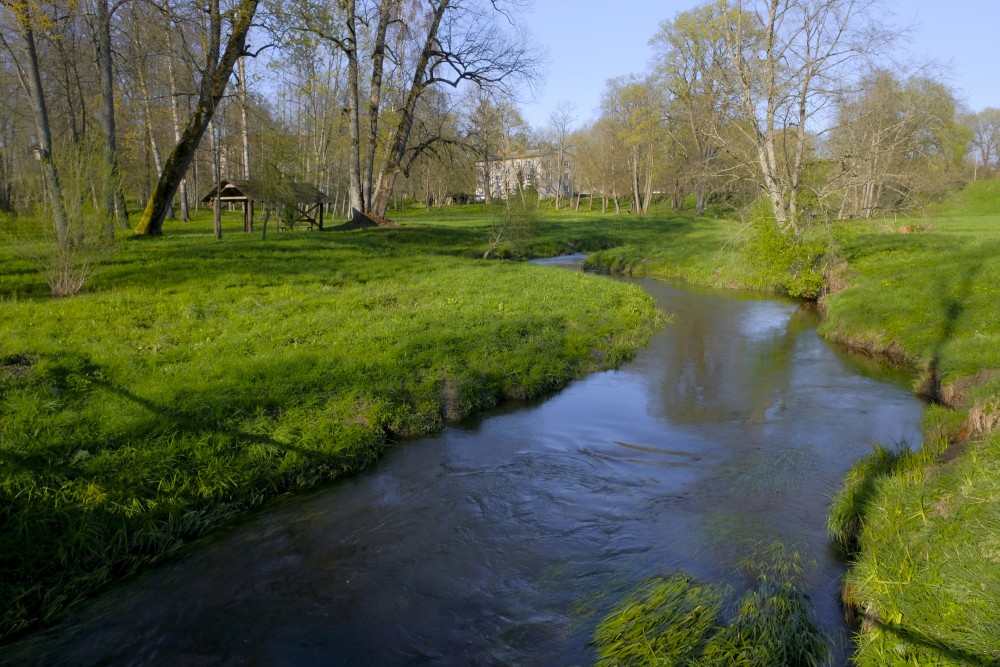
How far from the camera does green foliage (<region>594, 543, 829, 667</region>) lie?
4465 mm

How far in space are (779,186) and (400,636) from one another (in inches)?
802

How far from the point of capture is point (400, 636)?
480 centimetres

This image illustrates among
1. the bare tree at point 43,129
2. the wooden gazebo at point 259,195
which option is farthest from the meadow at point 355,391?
the wooden gazebo at point 259,195

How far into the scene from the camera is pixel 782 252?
19438mm

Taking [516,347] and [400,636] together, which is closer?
[400,636]

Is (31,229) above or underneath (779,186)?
underneath

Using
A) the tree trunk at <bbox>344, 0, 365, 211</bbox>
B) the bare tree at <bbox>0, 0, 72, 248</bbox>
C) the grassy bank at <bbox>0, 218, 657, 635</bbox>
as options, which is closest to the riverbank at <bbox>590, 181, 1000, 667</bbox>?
the grassy bank at <bbox>0, 218, 657, 635</bbox>

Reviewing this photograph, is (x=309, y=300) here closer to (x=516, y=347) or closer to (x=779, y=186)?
(x=516, y=347)

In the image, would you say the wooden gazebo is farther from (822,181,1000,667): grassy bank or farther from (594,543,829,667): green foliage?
(594,543,829,667): green foliage

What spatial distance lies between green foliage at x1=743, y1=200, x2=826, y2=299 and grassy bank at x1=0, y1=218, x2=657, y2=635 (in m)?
5.03

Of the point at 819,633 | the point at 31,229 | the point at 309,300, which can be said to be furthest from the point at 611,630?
the point at 31,229

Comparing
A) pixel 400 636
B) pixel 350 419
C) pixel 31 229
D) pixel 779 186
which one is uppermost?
pixel 779 186

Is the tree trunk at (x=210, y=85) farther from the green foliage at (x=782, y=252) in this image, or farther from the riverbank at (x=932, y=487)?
the riverbank at (x=932, y=487)

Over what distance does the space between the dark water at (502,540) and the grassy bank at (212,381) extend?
45cm
